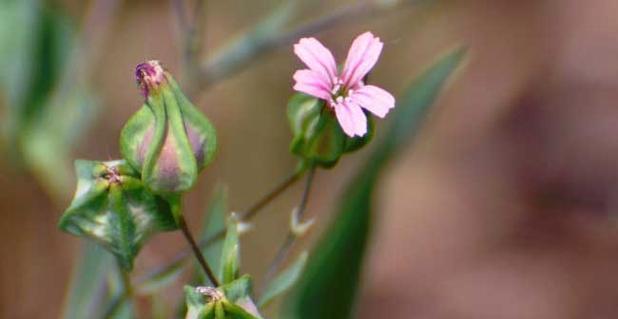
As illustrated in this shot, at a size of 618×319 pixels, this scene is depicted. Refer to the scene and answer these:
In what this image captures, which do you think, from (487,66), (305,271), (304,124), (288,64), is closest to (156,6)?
(288,64)

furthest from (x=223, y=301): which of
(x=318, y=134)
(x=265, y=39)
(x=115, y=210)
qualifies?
(x=265, y=39)

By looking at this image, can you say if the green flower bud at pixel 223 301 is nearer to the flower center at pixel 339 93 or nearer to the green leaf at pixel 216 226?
the flower center at pixel 339 93

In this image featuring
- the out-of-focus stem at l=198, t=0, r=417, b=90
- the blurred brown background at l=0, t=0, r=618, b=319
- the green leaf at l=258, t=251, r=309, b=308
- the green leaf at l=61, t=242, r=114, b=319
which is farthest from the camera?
the blurred brown background at l=0, t=0, r=618, b=319

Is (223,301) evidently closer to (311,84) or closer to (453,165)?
(311,84)

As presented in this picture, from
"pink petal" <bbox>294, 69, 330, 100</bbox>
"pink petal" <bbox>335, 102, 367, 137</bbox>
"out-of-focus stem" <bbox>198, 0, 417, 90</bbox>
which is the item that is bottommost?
"pink petal" <bbox>335, 102, 367, 137</bbox>

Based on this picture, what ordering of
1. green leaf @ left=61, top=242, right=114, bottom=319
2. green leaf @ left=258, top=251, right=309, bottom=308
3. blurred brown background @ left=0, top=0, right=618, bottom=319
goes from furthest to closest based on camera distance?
1. blurred brown background @ left=0, top=0, right=618, bottom=319
2. green leaf @ left=61, top=242, right=114, bottom=319
3. green leaf @ left=258, top=251, right=309, bottom=308

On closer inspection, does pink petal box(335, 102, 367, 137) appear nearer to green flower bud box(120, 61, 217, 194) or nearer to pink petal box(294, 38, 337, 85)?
pink petal box(294, 38, 337, 85)

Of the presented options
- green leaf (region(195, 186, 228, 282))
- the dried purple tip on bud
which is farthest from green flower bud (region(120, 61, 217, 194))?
green leaf (region(195, 186, 228, 282))
